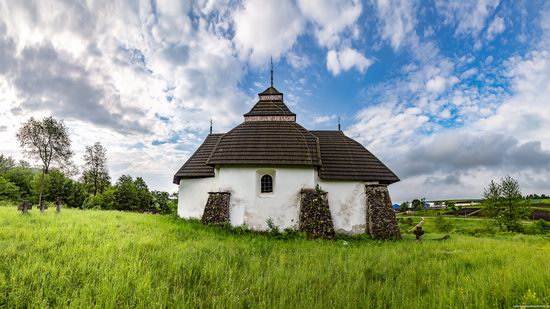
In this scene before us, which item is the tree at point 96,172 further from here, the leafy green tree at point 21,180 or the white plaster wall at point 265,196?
the white plaster wall at point 265,196

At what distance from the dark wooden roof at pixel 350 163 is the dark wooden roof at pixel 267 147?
1279 mm

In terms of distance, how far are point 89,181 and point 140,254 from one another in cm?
4216

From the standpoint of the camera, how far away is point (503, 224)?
2836 centimetres

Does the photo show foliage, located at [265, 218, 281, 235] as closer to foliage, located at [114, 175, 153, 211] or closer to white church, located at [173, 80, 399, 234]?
white church, located at [173, 80, 399, 234]

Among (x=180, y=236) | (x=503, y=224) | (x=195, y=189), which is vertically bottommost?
(x=503, y=224)

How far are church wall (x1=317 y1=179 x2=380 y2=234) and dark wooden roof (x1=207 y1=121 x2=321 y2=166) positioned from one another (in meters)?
2.03

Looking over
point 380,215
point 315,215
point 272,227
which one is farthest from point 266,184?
point 380,215

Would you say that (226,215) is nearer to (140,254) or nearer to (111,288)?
(140,254)

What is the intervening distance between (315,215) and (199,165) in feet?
28.2

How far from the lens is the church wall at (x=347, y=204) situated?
15.0 metres

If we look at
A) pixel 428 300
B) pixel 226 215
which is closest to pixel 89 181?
pixel 226 215

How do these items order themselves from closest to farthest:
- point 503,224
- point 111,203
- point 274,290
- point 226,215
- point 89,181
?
1. point 274,290
2. point 226,215
3. point 503,224
4. point 111,203
5. point 89,181

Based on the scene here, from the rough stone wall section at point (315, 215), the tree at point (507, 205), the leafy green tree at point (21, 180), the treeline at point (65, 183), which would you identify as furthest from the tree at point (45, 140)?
the tree at point (507, 205)

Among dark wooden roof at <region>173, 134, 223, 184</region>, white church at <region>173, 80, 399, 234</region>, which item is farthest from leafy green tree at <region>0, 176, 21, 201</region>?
white church at <region>173, 80, 399, 234</region>
